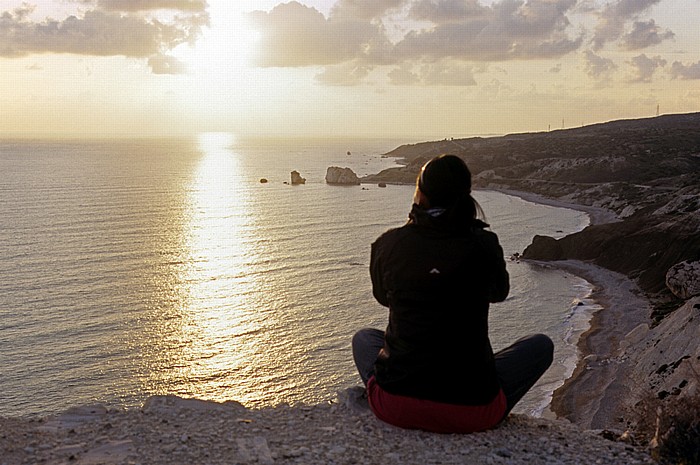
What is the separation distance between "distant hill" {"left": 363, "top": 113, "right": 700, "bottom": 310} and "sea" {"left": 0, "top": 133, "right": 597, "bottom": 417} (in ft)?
16.3

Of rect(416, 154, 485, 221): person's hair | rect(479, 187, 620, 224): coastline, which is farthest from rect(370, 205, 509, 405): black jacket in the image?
rect(479, 187, 620, 224): coastline

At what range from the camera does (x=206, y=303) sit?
1599 inches

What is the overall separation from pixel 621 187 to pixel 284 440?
307 feet

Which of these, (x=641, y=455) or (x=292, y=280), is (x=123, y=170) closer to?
(x=292, y=280)

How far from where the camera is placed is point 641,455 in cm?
689

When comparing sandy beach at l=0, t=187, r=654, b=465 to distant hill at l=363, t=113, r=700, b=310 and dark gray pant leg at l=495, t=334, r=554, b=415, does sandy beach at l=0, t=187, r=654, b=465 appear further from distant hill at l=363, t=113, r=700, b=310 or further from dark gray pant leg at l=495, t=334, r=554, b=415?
distant hill at l=363, t=113, r=700, b=310

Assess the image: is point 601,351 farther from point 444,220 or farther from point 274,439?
point 444,220

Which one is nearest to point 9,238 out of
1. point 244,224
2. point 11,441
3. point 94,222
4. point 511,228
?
point 94,222

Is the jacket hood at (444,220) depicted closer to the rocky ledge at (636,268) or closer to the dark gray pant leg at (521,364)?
the dark gray pant leg at (521,364)

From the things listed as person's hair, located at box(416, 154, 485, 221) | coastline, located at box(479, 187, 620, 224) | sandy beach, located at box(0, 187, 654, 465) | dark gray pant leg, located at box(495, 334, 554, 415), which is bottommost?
coastline, located at box(479, 187, 620, 224)

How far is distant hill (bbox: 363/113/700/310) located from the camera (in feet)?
156

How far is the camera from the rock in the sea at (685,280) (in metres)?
35.6

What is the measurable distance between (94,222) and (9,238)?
1132 cm

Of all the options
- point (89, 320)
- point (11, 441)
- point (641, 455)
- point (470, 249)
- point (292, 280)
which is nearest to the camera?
point (470, 249)
